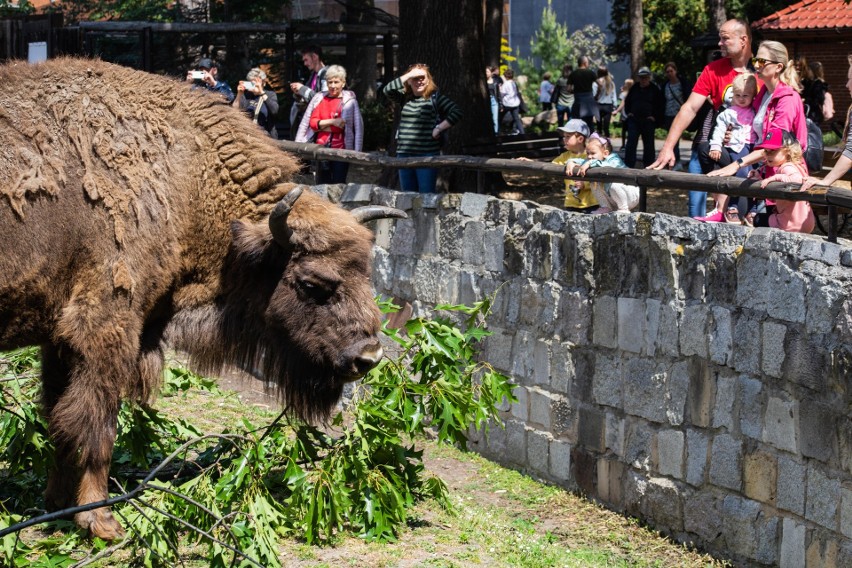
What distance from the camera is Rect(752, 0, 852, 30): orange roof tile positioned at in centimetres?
2970

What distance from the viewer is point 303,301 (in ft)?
20.0

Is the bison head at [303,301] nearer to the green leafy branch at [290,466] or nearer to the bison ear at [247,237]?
the bison ear at [247,237]

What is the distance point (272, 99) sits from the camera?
13797 millimetres

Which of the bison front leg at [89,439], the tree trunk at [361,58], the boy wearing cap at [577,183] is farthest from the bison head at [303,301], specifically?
the tree trunk at [361,58]

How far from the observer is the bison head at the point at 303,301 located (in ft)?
19.6

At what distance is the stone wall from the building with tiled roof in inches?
957

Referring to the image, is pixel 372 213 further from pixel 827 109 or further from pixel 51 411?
pixel 827 109

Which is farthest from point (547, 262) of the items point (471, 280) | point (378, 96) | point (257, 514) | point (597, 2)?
point (597, 2)

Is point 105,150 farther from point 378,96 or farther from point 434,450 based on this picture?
point 378,96

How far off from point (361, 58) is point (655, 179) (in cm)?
1630

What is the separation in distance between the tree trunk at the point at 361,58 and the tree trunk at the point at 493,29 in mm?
2355

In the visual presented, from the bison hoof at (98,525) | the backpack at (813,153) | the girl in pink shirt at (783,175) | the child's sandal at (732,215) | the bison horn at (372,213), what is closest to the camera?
the bison hoof at (98,525)

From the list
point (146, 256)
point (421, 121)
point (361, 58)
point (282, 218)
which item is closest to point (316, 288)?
point (282, 218)

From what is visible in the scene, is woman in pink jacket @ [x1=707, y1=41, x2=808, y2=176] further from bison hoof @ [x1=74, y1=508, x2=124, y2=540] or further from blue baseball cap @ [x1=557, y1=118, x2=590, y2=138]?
bison hoof @ [x1=74, y1=508, x2=124, y2=540]
